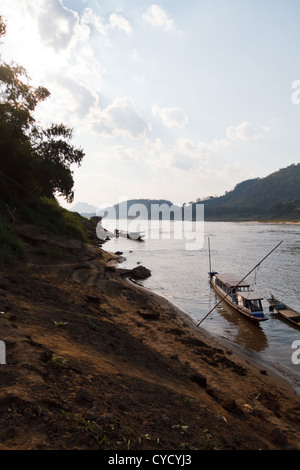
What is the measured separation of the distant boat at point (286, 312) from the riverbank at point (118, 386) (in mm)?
7714

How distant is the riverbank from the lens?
185 inches

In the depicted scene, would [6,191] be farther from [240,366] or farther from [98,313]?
[240,366]

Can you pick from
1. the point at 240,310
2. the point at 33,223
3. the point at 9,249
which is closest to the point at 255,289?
the point at 240,310

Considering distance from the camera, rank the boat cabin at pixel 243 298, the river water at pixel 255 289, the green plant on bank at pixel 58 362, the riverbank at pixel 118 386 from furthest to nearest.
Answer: the boat cabin at pixel 243 298
the river water at pixel 255 289
the green plant on bank at pixel 58 362
the riverbank at pixel 118 386

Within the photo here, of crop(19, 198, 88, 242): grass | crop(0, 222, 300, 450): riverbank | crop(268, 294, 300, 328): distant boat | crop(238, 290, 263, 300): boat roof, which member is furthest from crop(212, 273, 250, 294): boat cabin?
crop(19, 198, 88, 242): grass

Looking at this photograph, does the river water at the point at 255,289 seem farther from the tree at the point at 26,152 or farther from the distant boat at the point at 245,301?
the tree at the point at 26,152

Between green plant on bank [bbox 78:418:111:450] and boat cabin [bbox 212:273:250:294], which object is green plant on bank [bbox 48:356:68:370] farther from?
boat cabin [bbox 212:273:250:294]

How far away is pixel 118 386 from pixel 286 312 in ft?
61.8

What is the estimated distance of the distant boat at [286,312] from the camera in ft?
65.2

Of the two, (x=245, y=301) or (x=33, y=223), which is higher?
(x=33, y=223)

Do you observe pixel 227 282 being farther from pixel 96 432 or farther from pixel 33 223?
pixel 96 432

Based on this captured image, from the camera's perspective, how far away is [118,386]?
21.5 feet

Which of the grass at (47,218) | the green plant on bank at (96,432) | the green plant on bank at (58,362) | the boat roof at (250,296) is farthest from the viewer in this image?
the grass at (47,218)

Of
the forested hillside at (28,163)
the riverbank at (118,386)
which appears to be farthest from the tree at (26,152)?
the riverbank at (118,386)
